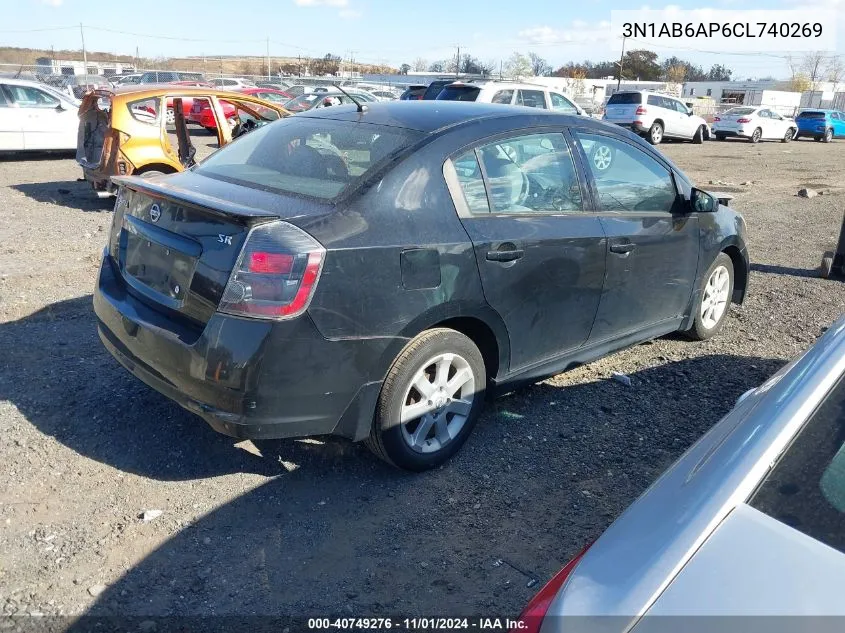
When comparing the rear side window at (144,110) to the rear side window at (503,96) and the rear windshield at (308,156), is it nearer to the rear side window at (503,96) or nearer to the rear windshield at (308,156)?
the rear windshield at (308,156)

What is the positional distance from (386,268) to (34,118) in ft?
44.7

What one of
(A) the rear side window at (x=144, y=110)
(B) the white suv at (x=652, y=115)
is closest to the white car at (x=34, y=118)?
(A) the rear side window at (x=144, y=110)

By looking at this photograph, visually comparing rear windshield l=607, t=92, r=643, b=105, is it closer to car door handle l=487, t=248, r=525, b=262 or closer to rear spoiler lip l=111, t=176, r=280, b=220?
car door handle l=487, t=248, r=525, b=262

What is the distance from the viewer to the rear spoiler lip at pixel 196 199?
3.04 metres

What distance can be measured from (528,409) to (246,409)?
194cm

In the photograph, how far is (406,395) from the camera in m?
3.41

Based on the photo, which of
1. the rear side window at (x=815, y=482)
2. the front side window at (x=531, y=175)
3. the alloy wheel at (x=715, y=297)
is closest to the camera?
the rear side window at (x=815, y=482)

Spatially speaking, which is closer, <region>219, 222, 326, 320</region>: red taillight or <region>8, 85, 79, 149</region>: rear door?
<region>219, 222, 326, 320</region>: red taillight

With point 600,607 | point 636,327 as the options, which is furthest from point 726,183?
point 600,607

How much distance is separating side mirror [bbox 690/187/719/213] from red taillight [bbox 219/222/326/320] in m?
2.93

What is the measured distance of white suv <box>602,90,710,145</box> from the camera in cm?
2342

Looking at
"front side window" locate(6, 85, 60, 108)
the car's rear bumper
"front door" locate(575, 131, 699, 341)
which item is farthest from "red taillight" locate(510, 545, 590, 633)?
"front side window" locate(6, 85, 60, 108)

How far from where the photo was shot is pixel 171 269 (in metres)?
3.29

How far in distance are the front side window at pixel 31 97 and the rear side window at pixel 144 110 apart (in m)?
6.03
